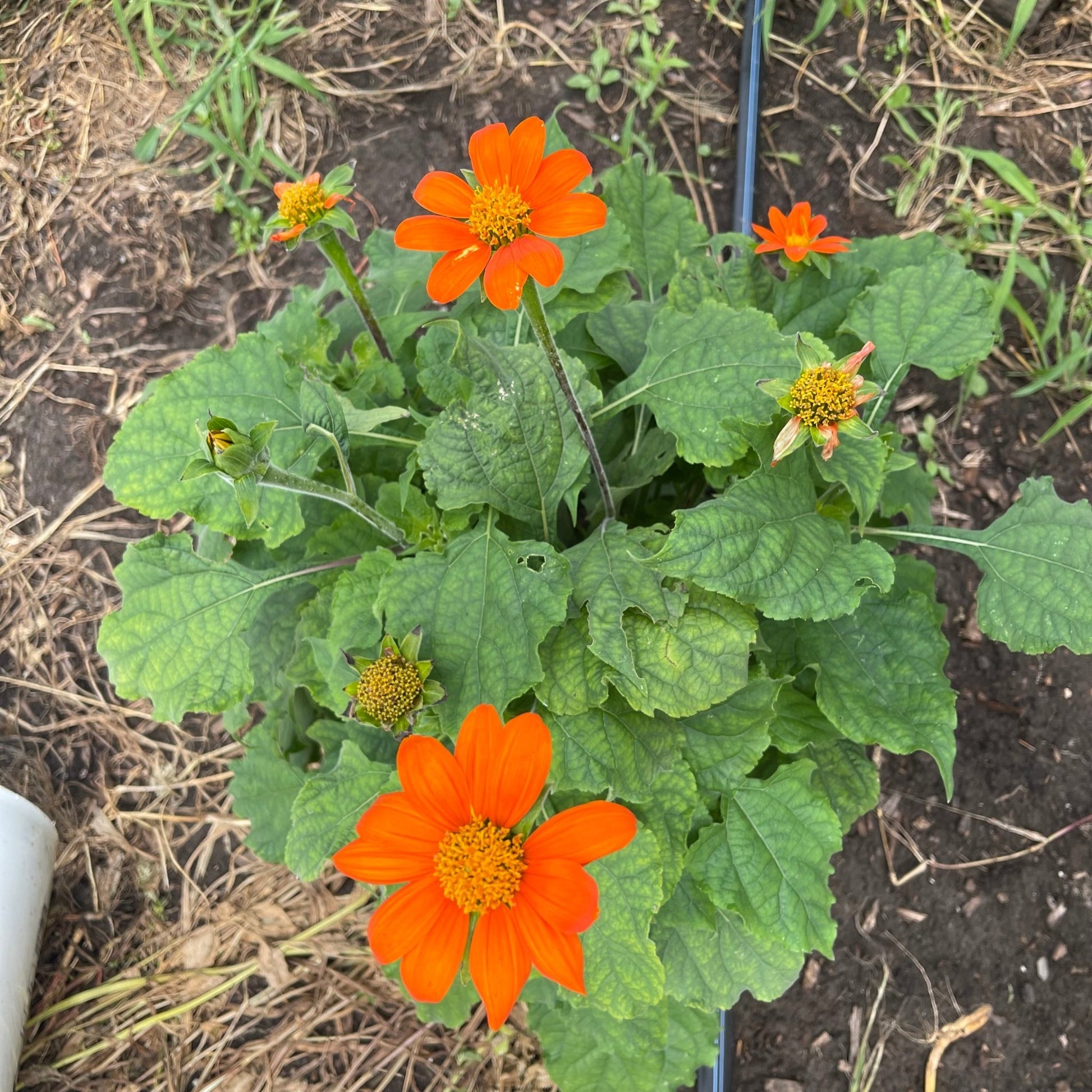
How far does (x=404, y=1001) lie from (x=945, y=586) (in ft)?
4.91

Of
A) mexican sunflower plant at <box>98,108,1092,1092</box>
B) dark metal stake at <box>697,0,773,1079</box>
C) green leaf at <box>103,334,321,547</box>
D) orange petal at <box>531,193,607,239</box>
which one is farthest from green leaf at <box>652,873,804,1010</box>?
dark metal stake at <box>697,0,773,1079</box>

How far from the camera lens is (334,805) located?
4.22 feet

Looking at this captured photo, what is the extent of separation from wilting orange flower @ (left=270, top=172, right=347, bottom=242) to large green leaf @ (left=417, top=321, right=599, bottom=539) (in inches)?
9.7

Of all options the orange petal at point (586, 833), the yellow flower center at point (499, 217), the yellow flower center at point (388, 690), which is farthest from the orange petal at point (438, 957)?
the yellow flower center at point (499, 217)

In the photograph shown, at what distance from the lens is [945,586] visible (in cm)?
206

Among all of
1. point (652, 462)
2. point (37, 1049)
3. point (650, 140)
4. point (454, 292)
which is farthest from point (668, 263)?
point (37, 1049)

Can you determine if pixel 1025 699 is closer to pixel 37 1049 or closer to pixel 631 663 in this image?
pixel 631 663

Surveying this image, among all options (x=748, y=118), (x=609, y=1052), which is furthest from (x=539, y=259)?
(x=748, y=118)

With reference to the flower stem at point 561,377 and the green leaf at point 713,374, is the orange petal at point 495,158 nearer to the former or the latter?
the flower stem at point 561,377

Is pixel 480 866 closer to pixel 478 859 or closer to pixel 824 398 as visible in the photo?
pixel 478 859

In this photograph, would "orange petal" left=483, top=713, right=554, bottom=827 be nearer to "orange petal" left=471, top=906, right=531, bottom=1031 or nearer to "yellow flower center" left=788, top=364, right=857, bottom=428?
"orange petal" left=471, top=906, right=531, bottom=1031

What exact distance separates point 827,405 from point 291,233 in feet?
2.42

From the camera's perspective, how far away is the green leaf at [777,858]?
125 centimetres

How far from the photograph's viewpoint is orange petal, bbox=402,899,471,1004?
88 centimetres
